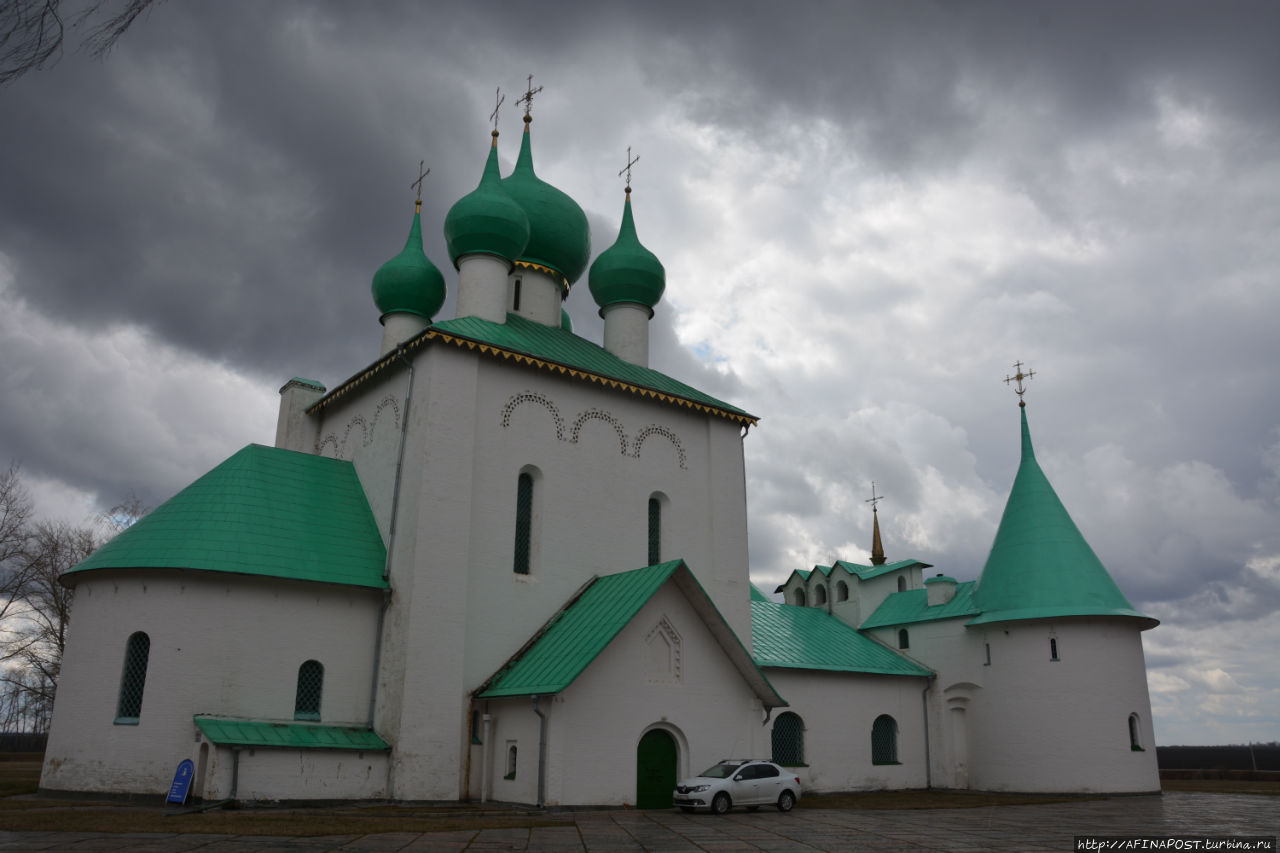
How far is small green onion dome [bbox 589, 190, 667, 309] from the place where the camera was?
23.8 metres

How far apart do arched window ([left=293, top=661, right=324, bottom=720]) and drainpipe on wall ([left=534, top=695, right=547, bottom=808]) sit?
13.2 feet

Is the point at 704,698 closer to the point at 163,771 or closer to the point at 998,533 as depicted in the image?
the point at 163,771

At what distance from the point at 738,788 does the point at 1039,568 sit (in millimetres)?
12441

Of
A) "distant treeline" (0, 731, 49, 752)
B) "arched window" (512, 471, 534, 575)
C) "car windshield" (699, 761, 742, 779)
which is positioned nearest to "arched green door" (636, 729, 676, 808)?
"car windshield" (699, 761, 742, 779)

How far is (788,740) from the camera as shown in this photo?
22.4m

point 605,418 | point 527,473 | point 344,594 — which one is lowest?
point 344,594

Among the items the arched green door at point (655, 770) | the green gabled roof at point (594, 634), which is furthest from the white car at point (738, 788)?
the green gabled roof at point (594, 634)

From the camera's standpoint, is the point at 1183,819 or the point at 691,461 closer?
the point at 1183,819

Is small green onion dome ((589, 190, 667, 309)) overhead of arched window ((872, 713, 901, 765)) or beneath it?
overhead

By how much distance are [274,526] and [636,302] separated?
426 inches

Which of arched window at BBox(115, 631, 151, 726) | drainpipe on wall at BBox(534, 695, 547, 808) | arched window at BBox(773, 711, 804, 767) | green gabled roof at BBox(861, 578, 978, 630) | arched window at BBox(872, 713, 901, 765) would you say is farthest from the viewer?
green gabled roof at BBox(861, 578, 978, 630)

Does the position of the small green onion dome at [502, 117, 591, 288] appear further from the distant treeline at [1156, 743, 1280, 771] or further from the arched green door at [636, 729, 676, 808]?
the distant treeline at [1156, 743, 1280, 771]

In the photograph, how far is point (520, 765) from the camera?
15.6 m

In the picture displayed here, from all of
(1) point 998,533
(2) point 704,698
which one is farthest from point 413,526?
(1) point 998,533
